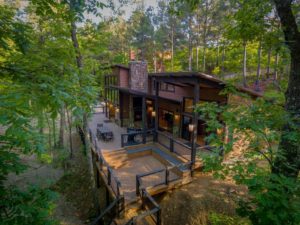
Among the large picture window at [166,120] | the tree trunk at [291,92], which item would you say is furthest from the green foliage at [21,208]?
the large picture window at [166,120]

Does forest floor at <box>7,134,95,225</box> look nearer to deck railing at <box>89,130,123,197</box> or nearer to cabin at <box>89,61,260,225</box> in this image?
cabin at <box>89,61,260,225</box>

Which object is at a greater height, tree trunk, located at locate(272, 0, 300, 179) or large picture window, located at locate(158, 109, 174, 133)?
tree trunk, located at locate(272, 0, 300, 179)

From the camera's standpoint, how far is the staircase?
982 cm

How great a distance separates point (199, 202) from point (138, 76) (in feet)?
35.5

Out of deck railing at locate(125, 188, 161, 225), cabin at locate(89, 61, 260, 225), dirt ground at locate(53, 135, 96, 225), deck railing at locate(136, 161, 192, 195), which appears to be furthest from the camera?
dirt ground at locate(53, 135, 96, 225)

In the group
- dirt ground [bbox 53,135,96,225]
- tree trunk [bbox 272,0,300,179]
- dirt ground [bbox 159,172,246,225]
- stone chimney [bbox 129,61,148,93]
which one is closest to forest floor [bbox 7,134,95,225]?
dirt ground [bbox 53,135,96,225]

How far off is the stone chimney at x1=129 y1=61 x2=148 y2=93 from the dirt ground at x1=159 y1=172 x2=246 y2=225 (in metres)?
9.24

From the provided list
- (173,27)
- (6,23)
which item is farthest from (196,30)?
(6,23)

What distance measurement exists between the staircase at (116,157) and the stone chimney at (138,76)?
613 cm

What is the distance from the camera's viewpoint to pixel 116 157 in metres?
10.2

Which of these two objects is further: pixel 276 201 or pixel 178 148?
pixel 178 148

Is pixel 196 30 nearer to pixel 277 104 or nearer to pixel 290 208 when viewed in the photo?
pixel 277 104

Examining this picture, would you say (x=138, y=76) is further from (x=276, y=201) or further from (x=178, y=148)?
(x=276, y=201)

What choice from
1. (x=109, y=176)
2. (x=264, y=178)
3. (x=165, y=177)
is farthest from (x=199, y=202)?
(x=264, y=178)
